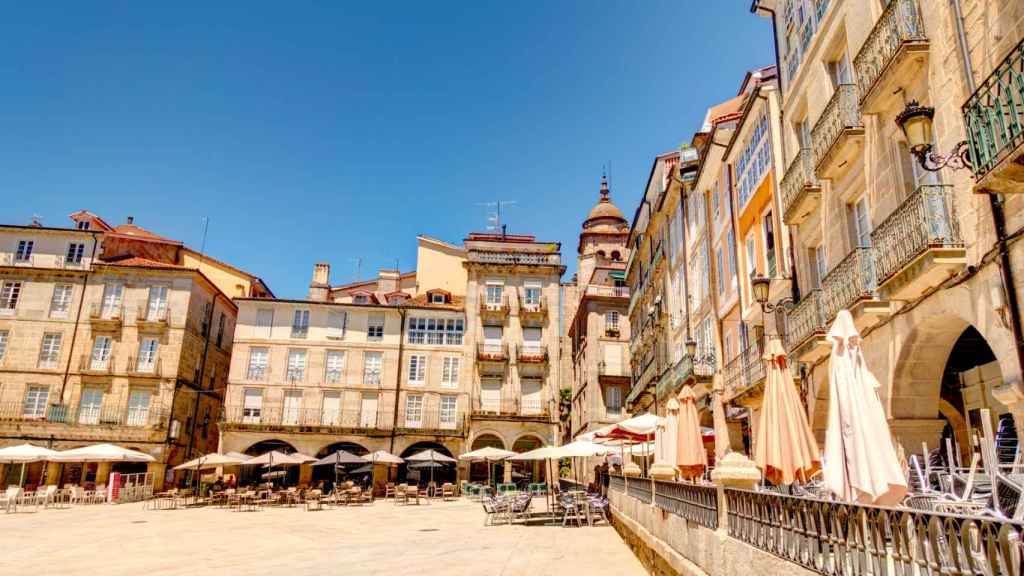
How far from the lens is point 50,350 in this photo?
123 ft

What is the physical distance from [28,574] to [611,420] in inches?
1223

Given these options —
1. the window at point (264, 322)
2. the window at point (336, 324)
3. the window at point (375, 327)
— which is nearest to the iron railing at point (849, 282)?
the window at point (375, 327)

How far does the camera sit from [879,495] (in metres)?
5.14

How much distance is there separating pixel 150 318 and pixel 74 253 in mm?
6443

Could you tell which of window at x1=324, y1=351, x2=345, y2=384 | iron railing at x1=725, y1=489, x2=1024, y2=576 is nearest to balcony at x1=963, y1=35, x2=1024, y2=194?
iron railing at x1=725, y1=489, x2=1024, y2=576

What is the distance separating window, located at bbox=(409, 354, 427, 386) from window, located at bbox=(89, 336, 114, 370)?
1721cm

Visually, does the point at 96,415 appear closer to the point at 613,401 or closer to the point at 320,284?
the point at 320,284

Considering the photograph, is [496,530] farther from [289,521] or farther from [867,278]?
[867,278]

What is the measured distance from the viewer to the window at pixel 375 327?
4234cm

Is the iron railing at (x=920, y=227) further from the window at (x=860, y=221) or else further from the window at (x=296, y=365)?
the window at (x=296, y=365)

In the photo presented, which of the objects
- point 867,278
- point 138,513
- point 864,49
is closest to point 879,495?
point 867,278

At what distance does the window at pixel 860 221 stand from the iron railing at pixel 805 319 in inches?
47.0

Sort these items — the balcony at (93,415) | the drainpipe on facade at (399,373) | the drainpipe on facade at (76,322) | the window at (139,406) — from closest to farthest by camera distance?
the balcony at (93,415), the window at (139,406), the drainpipe on facade at (76,322), the drainpipe on facade at (399,373)

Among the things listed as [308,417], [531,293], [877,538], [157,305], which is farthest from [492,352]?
[877,538]
